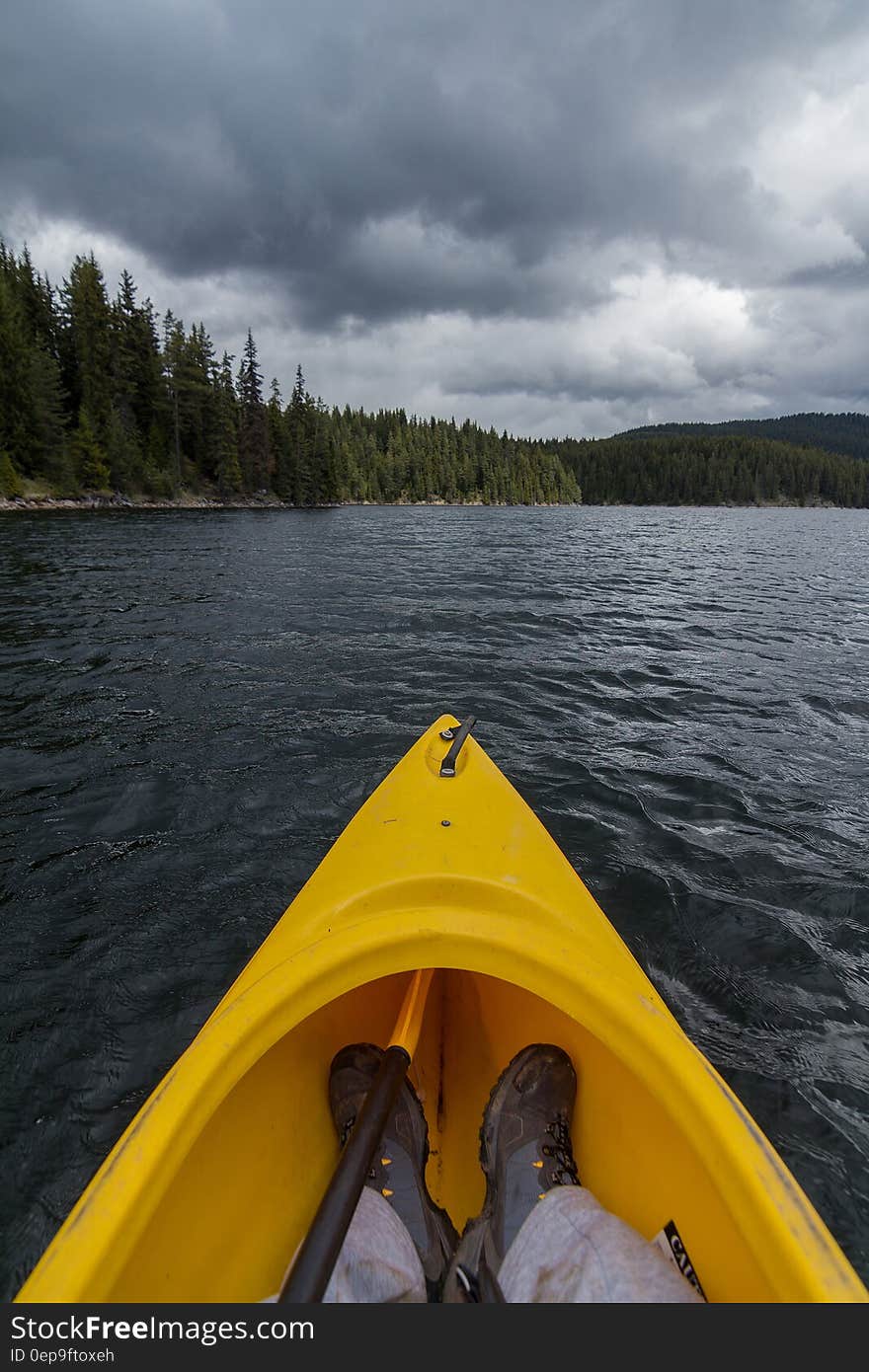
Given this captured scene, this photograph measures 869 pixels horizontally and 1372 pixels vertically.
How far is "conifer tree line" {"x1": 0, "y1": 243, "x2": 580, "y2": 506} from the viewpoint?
45344 mm

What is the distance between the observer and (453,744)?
384 cm

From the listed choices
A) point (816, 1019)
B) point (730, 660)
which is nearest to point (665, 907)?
point (816, 1019)

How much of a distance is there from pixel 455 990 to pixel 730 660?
29.4 ft

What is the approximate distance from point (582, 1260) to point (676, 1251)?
1.08 feet

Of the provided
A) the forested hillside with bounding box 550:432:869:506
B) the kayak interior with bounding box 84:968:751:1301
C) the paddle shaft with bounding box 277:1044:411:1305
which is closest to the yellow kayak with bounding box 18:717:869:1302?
the kayak interior with bounding box 84:968:751:1301

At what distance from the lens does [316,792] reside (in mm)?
5594

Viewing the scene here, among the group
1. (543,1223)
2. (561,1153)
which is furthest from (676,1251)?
(561,1153)

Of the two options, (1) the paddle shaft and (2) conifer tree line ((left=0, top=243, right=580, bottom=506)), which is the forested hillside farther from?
(1) the paddle shaft

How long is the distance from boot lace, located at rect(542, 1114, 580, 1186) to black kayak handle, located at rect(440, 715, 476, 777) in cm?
182

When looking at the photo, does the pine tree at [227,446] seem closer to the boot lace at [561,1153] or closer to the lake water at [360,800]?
the lake water at [360,800]

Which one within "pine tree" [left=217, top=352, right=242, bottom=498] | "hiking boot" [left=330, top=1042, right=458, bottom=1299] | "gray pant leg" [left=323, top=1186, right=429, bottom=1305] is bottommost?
"hiking boot" [left=330, top=1042, right=458, bottom=1299]

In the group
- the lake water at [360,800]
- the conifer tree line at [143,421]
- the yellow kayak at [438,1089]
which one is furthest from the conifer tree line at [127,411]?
the yellow kayak at [438,1089]

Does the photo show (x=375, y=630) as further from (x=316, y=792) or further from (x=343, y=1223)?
(x=343, y=1223)
